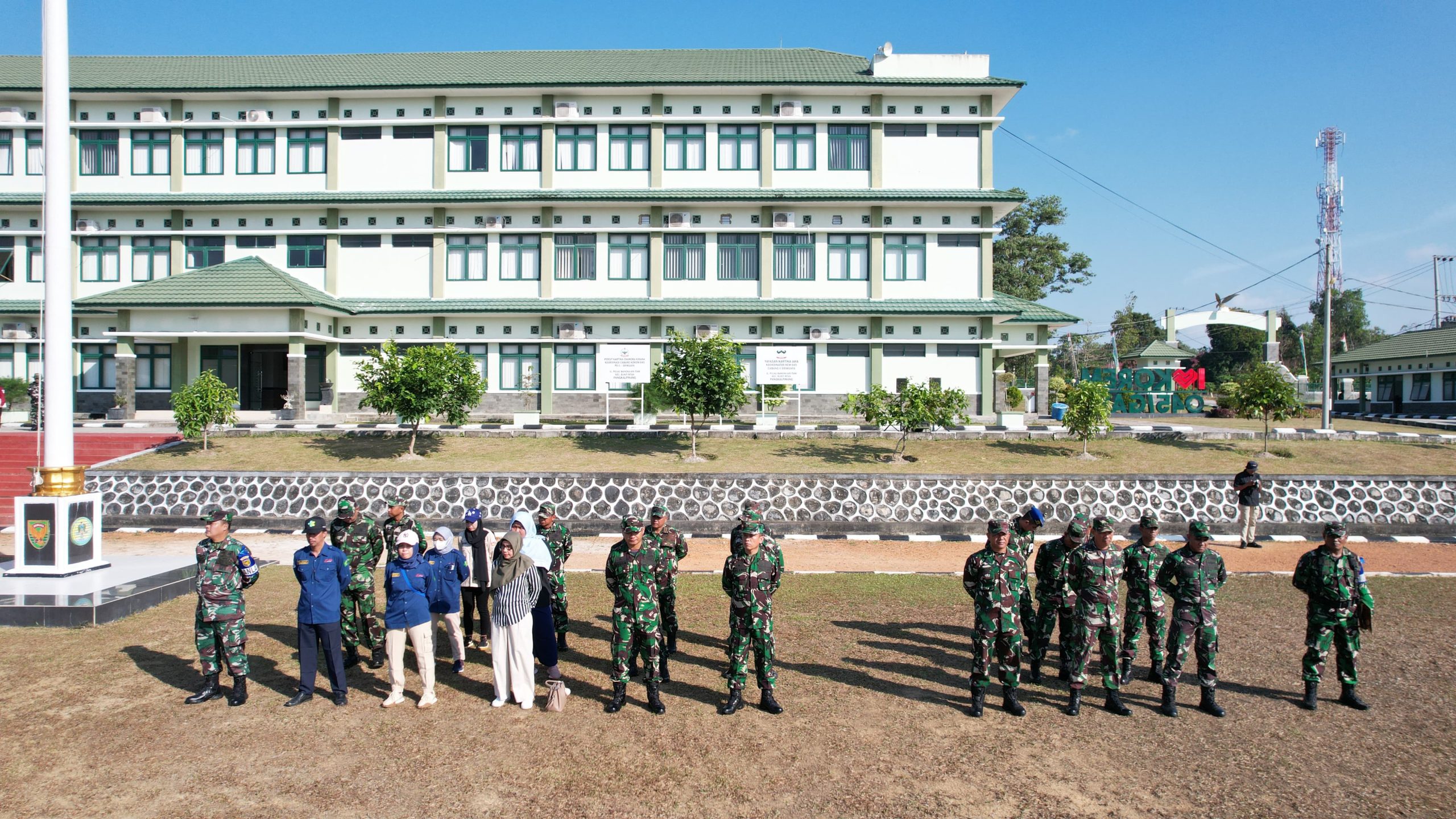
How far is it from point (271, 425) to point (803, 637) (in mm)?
23192

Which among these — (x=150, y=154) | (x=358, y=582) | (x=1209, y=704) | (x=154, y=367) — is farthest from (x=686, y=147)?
(x=1209, y=704)

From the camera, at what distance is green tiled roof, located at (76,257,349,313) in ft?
89.4

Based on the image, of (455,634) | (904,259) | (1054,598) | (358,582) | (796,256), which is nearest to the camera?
(1054,598)

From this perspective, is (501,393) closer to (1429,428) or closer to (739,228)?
(739,228)

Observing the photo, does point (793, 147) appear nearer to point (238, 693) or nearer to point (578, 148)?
point (578, 148)

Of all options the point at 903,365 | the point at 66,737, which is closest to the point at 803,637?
the point at 66,737

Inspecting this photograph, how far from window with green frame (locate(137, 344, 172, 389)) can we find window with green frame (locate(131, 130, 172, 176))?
7.24 meters

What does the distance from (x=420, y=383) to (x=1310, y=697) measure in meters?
20.4

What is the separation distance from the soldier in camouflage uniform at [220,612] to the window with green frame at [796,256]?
82.9 feet

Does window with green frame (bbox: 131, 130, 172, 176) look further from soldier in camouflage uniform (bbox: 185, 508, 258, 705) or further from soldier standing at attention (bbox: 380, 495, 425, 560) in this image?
soldier in camouflage uniform (bbox: 185, 508, 258, 705)

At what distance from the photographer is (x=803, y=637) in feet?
32.3

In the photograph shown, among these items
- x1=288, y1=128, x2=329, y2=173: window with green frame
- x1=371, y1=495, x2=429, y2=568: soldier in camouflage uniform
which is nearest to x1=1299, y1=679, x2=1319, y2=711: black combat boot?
x1=371, y1=495, x2=429, y2=568: soldier in camouflage uniform

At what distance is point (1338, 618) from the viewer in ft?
25.5

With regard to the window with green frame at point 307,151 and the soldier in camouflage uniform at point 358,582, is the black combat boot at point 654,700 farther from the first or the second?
the window with green frame at point 307,151
